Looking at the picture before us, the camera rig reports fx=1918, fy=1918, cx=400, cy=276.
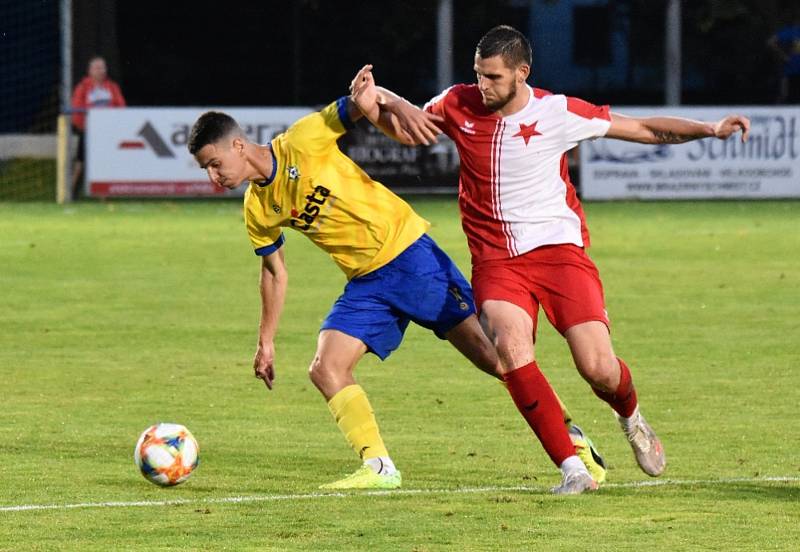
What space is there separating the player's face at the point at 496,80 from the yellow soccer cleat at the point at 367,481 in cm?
157

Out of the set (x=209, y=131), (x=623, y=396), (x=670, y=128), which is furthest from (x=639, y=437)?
(x=209, y=131)

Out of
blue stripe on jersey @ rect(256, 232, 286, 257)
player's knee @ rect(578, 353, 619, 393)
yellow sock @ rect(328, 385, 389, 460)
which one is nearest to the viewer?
player's knee @ rect(578, 353, 619, 393)

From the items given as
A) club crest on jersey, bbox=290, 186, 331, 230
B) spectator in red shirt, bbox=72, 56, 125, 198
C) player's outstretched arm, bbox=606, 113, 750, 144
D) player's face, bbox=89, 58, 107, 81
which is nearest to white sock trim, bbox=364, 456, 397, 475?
club crest on jersey, bbox=290, 186, 331, 230

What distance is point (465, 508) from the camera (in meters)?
7.30

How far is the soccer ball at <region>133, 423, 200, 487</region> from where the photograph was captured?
7.76 metres

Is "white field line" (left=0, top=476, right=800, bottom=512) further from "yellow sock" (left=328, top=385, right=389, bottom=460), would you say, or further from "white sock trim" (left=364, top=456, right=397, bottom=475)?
"yellow sock" (left=328, top=385, right=389, bottom=460)

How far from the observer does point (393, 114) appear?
25.2 feet

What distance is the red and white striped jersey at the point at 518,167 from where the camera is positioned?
791cm

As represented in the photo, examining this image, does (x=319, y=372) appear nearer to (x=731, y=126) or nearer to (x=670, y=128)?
(x=670, y=128)

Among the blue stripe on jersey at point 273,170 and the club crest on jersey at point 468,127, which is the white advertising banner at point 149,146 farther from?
the club crest on jersey at point 468,127

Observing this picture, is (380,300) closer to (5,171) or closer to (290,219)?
(290,219)

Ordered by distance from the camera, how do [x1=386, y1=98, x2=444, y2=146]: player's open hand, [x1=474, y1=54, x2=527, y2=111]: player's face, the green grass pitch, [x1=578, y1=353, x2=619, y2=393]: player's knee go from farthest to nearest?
[x1=578, y1=353, x2=619, y2=393]: player's knee, [x1=474, y1=54, x2=527, y2=111]: player's face, [x1=386, y1=98, x2=444, y2=146]: player's open hand, the green grass pitch

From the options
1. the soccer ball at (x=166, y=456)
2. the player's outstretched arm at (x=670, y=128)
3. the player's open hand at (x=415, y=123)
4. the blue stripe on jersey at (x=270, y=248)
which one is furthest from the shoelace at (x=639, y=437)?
the soccer ball at (x=166, y=456)

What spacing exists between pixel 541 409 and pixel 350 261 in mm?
1127
